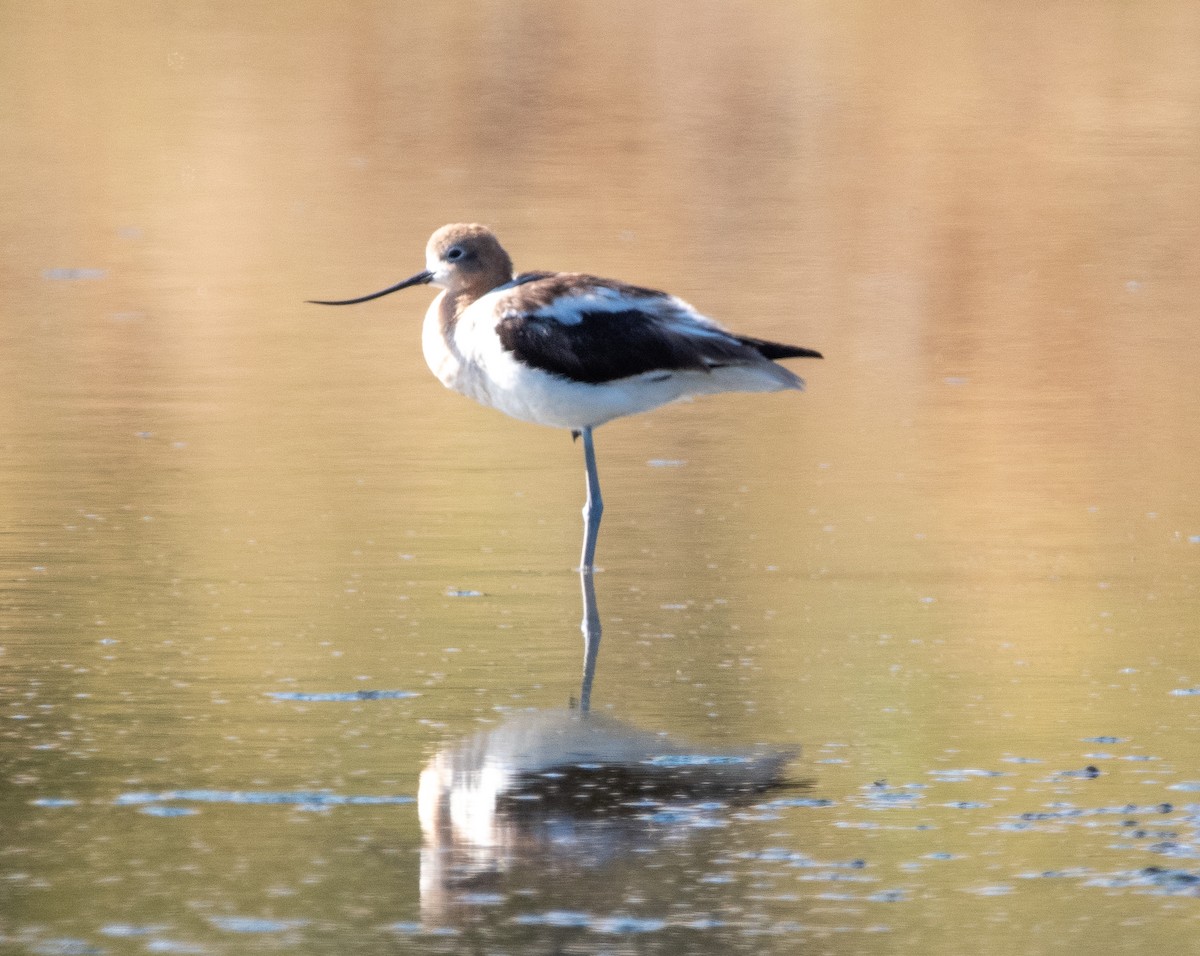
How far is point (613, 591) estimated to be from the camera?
23.4 ft

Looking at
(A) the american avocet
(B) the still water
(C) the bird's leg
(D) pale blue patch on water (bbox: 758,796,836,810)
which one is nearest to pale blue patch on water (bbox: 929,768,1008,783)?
(B) the still water

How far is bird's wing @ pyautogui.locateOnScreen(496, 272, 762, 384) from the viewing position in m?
7.67

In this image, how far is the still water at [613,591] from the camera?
4605 millimetres

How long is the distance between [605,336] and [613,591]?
0.96 meters

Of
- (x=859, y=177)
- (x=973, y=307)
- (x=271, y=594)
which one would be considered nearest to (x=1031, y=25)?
(x=859, y=177)

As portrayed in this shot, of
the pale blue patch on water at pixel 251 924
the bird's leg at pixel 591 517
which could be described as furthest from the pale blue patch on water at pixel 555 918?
the bird's leg at pixel 591 517

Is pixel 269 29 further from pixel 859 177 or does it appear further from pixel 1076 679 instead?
pixel 1076 679

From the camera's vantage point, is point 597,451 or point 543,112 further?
point 543,112

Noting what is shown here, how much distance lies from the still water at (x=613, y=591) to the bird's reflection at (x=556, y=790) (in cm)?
2

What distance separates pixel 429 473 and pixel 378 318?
4082 millimetres

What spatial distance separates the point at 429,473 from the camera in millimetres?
8797

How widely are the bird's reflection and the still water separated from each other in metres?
0.02

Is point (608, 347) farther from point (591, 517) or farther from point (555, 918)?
point (555, 918)

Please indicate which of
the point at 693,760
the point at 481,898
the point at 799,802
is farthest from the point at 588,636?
the point at 481,898
